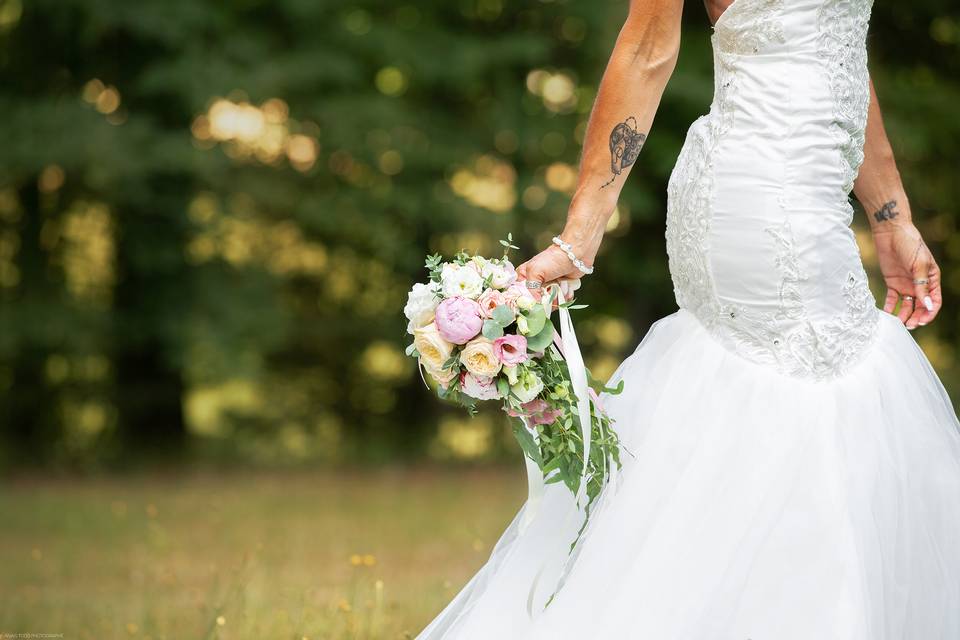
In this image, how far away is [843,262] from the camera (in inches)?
98.5

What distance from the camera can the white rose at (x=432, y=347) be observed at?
7.91ft

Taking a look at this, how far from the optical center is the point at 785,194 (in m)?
2.47

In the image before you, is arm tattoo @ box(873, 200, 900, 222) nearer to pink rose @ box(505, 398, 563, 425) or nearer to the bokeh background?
pink rose @ box(505, 398, 563, 425)

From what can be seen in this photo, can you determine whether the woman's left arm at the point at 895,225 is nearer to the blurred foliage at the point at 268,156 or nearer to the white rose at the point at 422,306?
the white rose at the point at 422,306

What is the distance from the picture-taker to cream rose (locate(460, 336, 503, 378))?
237cm

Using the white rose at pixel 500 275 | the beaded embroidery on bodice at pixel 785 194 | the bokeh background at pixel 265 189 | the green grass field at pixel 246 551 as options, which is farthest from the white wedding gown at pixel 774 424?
the bokeh background at pixel 265 189

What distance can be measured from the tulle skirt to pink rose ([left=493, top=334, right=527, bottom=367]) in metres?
0.42

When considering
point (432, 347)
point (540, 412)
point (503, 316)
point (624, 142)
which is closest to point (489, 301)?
point (503, 316)

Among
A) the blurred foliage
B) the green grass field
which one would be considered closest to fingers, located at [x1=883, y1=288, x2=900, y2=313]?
the green grass field

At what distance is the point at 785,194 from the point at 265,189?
9.41 metres

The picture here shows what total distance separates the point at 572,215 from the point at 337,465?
33.5 ft

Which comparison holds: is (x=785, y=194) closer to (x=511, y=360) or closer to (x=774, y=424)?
(x=774, y=424)

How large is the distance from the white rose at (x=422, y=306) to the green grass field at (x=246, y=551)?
1.59 metres

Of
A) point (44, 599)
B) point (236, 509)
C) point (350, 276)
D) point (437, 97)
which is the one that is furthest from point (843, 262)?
point (350, 276)
